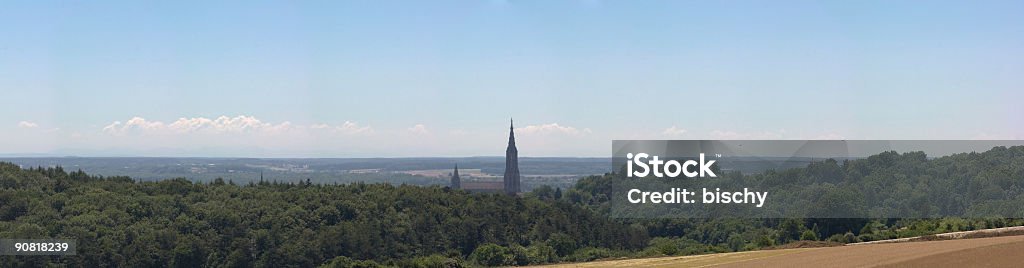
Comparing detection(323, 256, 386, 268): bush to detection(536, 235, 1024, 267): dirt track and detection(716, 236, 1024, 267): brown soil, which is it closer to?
detection(536, 235, 1024, 267): dirt track

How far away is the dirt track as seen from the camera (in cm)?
4131

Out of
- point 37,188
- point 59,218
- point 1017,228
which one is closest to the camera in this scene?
point 1017,228

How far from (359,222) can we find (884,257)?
95.4 metres

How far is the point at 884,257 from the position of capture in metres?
46.2

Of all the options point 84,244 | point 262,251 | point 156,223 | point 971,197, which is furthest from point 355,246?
point 971,197

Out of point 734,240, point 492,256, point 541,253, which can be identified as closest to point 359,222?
point 492,256

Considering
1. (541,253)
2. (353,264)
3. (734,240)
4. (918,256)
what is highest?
(918,256)

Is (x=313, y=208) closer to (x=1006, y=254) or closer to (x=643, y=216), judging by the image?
(x=643, y=216)

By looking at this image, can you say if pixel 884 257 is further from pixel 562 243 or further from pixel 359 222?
A: pixel 359 222

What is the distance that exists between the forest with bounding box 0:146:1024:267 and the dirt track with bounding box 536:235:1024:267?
3333 centimetres

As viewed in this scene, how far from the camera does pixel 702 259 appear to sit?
55562mm

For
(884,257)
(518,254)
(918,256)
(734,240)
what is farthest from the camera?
(734,240)

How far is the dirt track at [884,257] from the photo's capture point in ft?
136

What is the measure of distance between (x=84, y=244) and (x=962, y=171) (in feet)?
386
